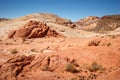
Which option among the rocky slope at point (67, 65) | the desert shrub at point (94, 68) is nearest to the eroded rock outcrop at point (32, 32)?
the rocky slope at point (67, 65)

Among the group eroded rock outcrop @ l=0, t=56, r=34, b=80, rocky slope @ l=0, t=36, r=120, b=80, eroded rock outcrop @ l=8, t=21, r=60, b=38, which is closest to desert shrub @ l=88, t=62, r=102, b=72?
rocky slope @ l=0, t=36, r=120, b=80

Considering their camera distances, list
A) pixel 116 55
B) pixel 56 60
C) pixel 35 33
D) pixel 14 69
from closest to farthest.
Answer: pixel 14 69 → pixel 56 60 → pixel 116 55 → pixel 35 33

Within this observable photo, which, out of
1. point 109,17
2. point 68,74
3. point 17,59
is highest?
point 109,17

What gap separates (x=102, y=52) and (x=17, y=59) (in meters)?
6.07

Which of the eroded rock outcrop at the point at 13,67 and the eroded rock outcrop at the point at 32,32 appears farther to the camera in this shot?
the eroded rock outcrop at the point at 32,32

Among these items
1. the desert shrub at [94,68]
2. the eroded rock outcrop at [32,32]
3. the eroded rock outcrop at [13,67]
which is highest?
the eroded rock outcrop at [32,32]

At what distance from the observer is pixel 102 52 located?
1381cm

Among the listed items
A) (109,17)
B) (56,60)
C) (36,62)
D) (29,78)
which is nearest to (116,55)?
(56,60)

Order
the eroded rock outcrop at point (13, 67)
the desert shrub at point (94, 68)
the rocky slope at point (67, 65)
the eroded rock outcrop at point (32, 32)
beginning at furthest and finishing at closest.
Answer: the eroded rock outcrop at point (32, 32)
the desert shrub at point (94, 68)
the rocky slope at point (67, 65)
the eroded rock outcrop at point (13, 67)

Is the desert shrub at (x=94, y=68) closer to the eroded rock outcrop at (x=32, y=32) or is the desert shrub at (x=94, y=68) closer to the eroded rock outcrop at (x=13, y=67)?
the eroded rock outcrop at (x=13, y=67)

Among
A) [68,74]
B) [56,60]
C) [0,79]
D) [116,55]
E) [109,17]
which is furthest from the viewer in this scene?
[109,17]

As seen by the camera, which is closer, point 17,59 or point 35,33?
point 17,59

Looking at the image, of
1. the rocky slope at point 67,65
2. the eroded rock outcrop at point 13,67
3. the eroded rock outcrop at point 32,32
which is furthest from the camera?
the eroded rock outcrop at point 32,32

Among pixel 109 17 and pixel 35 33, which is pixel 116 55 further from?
pixel 109 17
